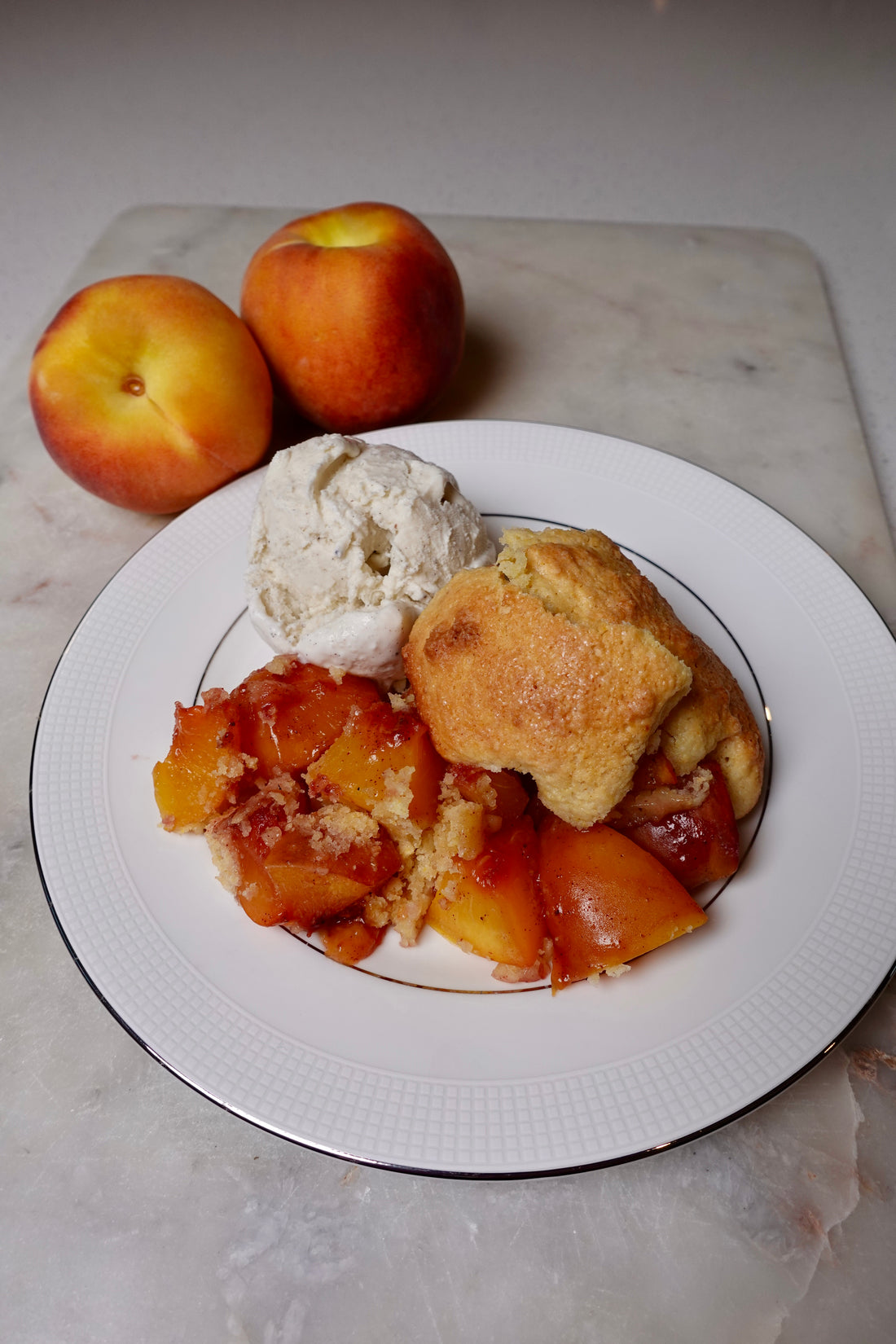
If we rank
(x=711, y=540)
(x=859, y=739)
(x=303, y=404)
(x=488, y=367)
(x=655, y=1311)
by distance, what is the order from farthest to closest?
(x=488, y=367) → (x=303, y=404) → (x=711, y=540) → (x=859, y=739) → (x=655, y=1311)

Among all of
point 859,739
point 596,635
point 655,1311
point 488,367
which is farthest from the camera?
point 488,367

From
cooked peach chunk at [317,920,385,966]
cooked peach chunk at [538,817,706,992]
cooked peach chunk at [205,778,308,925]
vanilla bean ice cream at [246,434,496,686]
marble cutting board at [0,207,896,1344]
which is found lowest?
marble cutting board at [0,207,896,1344]

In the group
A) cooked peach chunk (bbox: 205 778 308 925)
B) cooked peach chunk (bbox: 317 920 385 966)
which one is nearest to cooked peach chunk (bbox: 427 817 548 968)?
cooked peach chunk (bbox: 317 920 385 966)

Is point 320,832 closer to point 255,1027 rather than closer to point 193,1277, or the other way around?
point 255,1027

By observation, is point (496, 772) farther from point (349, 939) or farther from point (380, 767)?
point (349, 939)

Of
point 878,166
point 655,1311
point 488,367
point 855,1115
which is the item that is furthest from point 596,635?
point 878,166

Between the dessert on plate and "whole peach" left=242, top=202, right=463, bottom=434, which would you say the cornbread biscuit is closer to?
the dessert on plate
